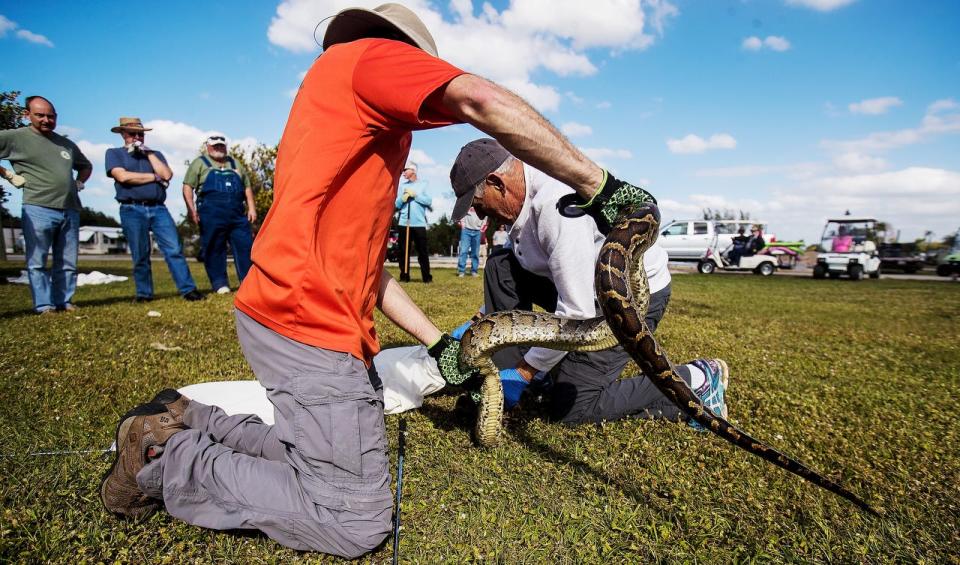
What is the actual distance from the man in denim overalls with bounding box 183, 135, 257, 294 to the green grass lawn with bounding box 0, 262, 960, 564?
421 centimetres

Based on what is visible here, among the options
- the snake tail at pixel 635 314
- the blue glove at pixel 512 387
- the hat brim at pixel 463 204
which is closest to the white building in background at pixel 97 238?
the hat brim at pixel 463 204

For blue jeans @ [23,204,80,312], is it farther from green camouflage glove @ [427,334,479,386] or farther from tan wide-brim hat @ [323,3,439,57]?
tan wide-brim hat @ [323,3,439,57]

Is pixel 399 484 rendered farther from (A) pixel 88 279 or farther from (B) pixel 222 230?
(A) pixel 88 279

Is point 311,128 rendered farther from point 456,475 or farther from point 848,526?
point 848,526

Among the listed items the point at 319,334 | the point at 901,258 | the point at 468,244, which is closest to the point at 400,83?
the point at 319,334

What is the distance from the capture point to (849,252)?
30.0 meters

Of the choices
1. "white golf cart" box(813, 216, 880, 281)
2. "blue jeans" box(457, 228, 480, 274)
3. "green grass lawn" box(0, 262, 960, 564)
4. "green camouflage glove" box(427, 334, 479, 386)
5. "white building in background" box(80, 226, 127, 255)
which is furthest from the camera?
"white building in background" box(80, 226, 127, 255)

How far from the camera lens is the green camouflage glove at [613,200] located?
239 centimetres

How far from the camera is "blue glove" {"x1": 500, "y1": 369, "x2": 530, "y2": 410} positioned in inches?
173

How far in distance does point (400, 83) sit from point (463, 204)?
2117 mm

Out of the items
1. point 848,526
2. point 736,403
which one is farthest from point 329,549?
point 736,403

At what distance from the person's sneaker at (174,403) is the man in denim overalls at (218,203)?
325 inches

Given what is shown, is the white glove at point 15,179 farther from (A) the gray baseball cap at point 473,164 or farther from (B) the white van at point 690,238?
(B) the white van at point 690,238

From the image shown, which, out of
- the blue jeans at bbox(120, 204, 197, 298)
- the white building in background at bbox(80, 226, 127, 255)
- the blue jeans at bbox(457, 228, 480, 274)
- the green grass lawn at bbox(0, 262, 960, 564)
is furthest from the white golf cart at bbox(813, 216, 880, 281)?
the white building in background at bbox(80, 226, 127, 255)
